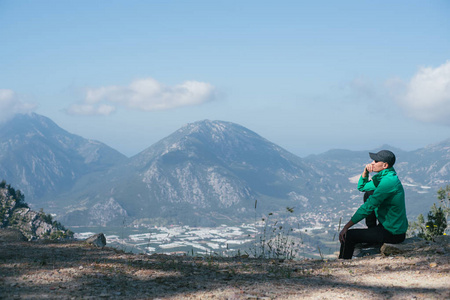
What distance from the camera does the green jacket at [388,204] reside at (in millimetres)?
8773

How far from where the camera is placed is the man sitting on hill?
28.8ft

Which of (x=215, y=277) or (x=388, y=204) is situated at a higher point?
(x=388, y=204)

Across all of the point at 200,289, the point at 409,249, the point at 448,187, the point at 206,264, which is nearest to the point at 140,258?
the point at 206,264

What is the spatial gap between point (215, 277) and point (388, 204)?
4.55m

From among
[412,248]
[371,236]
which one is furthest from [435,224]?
[371,236]

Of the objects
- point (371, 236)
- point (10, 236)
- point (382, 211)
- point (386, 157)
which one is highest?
point (386, 157)

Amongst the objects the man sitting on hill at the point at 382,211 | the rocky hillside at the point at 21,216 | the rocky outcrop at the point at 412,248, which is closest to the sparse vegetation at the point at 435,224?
the rocky outcrop at the point at 412,248

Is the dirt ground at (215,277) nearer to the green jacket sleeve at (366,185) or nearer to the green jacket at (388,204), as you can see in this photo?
the green jacket at (388,204)

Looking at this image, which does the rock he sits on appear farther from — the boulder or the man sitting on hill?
the man sitting on hill

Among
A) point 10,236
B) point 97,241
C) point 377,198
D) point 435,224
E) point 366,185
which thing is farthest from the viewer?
point 435,224

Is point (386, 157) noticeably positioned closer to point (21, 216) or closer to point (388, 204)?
point (388, 204)

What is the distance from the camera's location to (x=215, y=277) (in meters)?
7.99

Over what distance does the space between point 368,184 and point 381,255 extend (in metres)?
1.89

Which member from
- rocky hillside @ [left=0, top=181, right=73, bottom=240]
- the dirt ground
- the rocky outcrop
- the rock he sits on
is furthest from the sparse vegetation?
rocky hillside @ [left=0, top=181, right=73, bottom=240]
